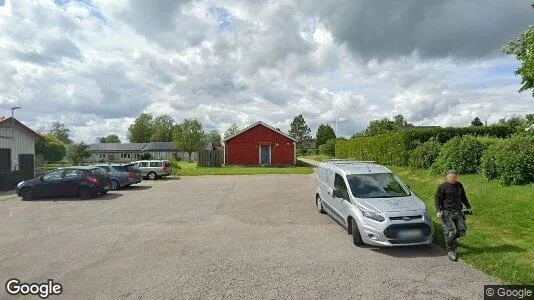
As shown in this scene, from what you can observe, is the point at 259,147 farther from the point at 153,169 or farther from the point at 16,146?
the point at 16,146

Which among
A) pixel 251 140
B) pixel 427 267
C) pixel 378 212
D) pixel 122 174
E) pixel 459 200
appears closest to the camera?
pixel 427 267

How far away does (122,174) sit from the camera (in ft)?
71.9

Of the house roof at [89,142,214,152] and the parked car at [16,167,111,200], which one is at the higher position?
the house roof at [89,142,214,152]

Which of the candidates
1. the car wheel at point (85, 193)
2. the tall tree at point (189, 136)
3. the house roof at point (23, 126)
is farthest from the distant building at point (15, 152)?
the tall tree at point (189, 136)

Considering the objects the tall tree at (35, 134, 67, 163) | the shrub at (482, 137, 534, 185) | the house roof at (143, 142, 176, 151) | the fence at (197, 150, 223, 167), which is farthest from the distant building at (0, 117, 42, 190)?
the house roof at (143, 142, 176, 151)

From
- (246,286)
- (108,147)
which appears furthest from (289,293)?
(108,147)

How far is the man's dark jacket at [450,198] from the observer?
7.83 metres

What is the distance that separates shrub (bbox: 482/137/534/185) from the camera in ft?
41.8

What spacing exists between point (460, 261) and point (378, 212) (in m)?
1.76

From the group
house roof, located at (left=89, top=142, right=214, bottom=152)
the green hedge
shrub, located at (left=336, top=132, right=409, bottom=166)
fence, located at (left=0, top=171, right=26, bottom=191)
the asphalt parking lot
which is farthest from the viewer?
house roof, located at (left=89, top=142, right=214, bottom=152)

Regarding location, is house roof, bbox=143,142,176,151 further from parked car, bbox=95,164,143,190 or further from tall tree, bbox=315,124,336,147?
parked car, bbox=95,164,143,190

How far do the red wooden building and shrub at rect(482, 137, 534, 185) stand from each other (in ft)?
97.1

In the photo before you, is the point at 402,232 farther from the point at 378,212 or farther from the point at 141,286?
the point at 141,286

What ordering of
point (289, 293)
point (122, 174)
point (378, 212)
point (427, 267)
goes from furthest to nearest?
point (122, 174)
point (378, 212)
point (427, 267)
point (289, 293)
